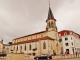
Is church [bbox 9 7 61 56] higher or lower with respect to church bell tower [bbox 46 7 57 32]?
lower

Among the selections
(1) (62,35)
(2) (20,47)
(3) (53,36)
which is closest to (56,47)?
(3) (53,36)

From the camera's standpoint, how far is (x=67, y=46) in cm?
4144

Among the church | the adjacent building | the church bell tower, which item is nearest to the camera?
the church

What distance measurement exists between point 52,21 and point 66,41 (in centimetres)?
1536

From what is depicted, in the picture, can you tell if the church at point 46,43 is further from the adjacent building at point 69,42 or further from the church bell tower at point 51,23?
the adjacent building at point 69,42

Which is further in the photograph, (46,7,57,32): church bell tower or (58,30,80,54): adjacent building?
(58,30,80,54): adjacent building

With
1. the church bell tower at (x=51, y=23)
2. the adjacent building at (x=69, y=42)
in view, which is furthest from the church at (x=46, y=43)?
the adjacent building at (x=69, y=42)

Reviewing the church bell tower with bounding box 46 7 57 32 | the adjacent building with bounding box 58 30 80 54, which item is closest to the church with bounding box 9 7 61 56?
the church bell tower with bounding box 46 7 57 32

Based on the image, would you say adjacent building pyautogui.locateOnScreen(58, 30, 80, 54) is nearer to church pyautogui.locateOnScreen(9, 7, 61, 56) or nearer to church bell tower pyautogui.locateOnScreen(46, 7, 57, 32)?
church pyautogui.locateOnScreen(9, 7, 61, 56)

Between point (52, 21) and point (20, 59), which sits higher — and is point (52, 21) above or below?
above

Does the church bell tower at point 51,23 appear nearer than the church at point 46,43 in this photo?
No

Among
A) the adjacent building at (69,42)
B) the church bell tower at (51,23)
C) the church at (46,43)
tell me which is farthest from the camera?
the adjacent building at (69,42)

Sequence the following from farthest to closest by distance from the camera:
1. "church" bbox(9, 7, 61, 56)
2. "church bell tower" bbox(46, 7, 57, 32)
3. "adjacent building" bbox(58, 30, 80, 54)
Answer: "adjacent building" bbox(58, 30, 80, 54) < "church bell tower" bbox(46, 7, 57, 32) < "church" bbox(9, 7, 61, 56)

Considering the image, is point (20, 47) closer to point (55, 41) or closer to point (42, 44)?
point (42, 44)
